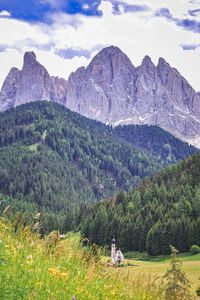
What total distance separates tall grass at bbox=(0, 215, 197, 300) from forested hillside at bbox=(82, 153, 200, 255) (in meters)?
73.8

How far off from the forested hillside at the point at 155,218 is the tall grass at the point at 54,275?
2905 inches

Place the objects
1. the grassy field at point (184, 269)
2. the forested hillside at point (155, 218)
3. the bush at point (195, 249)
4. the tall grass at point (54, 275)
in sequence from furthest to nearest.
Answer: the forested hillside at point (155, 218)
the bush at point (195, 249)
the grassy field at point (184, 269)
the tall grass at point (54, 275)

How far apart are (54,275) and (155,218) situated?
292 ft

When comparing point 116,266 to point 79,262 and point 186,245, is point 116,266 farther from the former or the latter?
point 186,245

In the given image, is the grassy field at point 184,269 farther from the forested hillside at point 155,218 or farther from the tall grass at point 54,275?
the forested hillside at point 155,218

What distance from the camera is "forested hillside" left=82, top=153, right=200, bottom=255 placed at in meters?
79.9

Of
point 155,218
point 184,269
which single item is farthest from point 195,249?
point 184,269

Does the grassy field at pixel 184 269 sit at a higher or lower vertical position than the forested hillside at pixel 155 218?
lower

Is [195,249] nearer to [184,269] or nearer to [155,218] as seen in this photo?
[155,218]

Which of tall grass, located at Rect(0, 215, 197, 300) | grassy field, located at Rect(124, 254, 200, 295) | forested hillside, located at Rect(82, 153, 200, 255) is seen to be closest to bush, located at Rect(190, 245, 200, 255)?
grassy field, located at Rect(124, 254, 200, 295)

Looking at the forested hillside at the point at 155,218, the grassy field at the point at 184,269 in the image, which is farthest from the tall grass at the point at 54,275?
the forested hillside at the point at 155,218

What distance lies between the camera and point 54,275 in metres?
6.11

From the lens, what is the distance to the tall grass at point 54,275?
18.4ft

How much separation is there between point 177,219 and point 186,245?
27.2 feet
